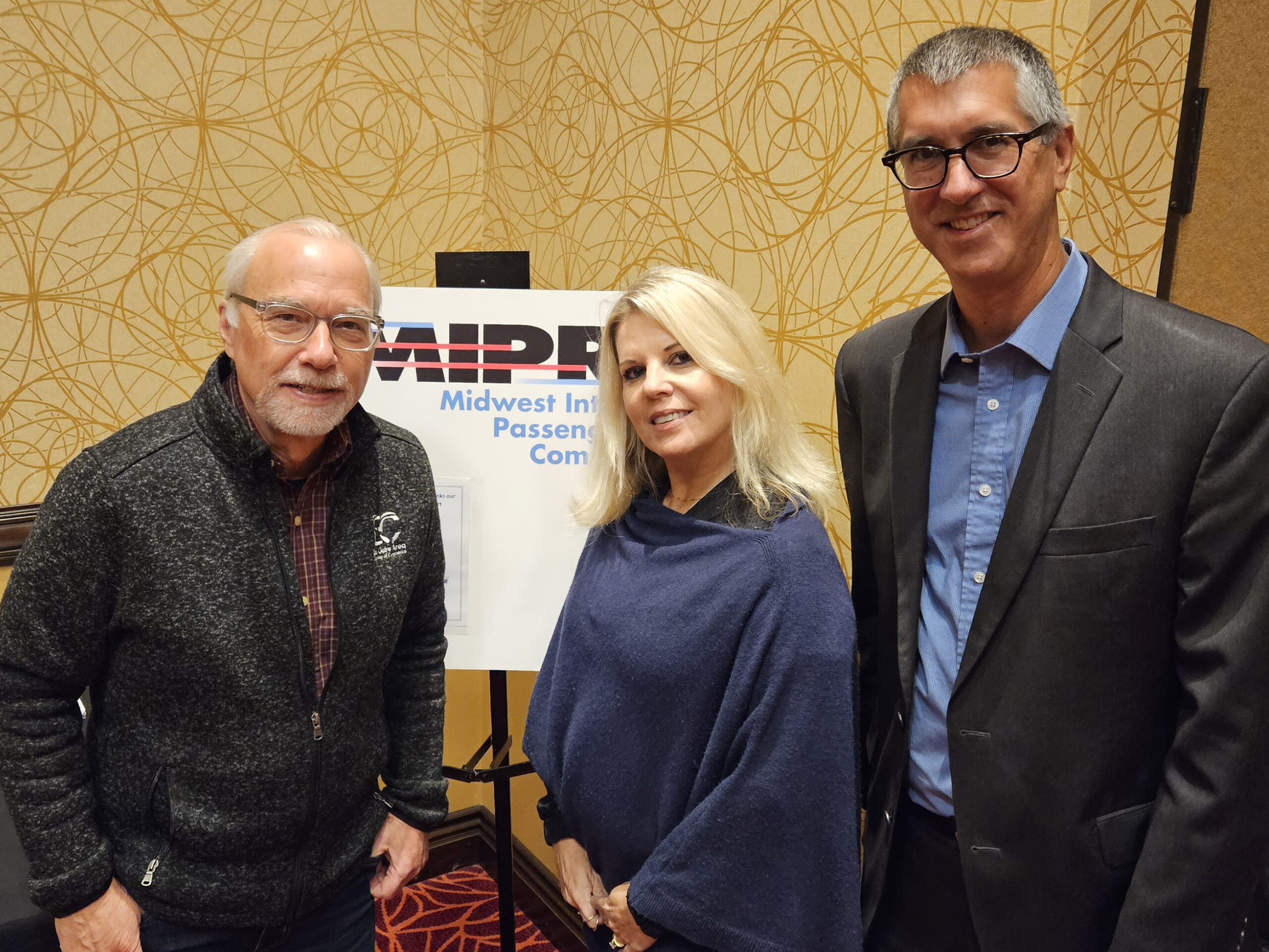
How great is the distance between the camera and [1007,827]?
3.86ft

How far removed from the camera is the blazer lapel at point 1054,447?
114 centimetres

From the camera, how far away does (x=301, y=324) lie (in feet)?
4.87

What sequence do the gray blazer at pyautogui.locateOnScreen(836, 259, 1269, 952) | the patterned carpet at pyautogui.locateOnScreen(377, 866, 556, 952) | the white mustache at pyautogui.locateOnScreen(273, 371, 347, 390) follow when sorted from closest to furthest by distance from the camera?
the gray blazer at pyautogui.locateOnScreen(836, 259, 1269, 952) → the white mustache at pyautogui.locateOnScreen(273, 371, 347, 390) → the patterned carpet at pyautogui.locateOnScreen(377, 866, 556, 952)

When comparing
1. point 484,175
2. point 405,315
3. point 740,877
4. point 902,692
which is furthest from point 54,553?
point 484,175

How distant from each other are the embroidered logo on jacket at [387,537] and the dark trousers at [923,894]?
0.92 m

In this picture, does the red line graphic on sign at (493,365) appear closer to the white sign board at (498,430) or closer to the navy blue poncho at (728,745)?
the white sign board at (498,430)

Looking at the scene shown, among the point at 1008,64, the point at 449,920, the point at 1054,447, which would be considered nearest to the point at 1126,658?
the point at 1054,447

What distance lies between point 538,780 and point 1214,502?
94.4 inches

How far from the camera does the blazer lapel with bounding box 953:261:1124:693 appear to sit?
1.14 m

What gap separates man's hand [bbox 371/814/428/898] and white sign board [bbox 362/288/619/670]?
1.50ft

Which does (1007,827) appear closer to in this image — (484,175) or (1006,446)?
(1006,446)

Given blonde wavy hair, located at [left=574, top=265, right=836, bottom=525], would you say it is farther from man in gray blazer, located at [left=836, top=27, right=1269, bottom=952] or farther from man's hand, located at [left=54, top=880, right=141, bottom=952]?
man's hand, located at [left=54, top=880, right=141, bottom=952]

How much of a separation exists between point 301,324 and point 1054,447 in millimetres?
1154

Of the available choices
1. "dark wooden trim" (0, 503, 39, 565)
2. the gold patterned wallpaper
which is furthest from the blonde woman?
"dark wooden trim" (0, 503, 39, 565)
